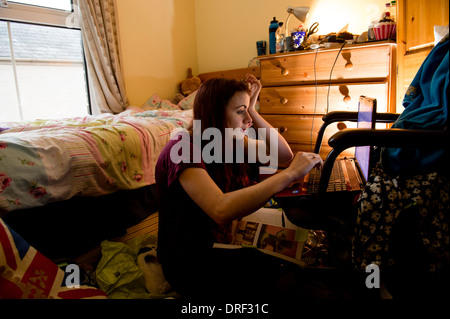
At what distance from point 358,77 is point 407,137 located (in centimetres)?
165

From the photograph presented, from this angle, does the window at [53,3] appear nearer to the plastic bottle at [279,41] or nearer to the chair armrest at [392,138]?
the plastic bottle at [279,41]

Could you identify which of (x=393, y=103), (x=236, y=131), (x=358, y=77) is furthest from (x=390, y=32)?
(x=236, y=131)

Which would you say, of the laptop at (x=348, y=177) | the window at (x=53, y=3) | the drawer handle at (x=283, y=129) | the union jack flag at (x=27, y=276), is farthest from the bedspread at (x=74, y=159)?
the window at (x=53, y=3)

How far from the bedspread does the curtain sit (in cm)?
75

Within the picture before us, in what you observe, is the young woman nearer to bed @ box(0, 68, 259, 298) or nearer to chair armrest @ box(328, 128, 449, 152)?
chair armrest @ box(328, 128, 449, 152)

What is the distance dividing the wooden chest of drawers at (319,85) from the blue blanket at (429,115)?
1.31 metres

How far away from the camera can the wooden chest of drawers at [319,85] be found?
2064mm

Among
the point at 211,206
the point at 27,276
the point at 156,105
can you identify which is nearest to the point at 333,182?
the point at 211,206

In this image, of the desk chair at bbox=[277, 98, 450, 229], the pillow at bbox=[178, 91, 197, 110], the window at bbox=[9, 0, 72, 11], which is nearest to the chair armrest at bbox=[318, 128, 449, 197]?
the desk chair at bbox=[277, 98, 450, 229]

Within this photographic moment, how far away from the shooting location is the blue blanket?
0.76 metres

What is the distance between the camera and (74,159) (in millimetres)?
1553

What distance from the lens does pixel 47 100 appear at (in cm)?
281

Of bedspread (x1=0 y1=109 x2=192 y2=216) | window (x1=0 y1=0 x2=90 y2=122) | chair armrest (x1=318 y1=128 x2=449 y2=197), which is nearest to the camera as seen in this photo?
chair armrest (x1=318 y1=128 x2=449 y2=197)
